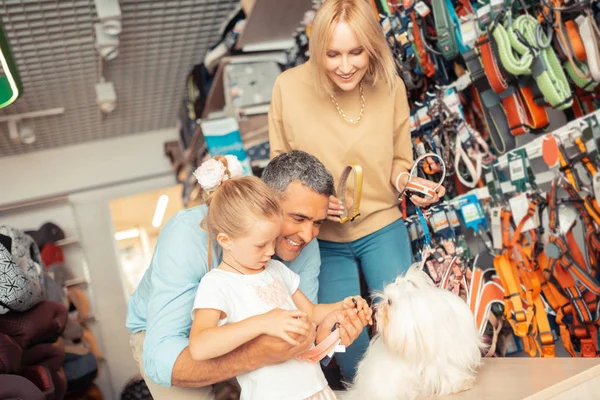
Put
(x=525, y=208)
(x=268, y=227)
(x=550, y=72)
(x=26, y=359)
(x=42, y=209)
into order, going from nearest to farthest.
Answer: (x=268, y=227) < (x=550, y=72) < (x=525, y=208) < (x=26, y=359) < (x=42, y=209)

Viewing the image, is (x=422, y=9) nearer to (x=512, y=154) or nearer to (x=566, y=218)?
(x=512, y=154)

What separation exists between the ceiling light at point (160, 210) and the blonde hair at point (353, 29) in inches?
258

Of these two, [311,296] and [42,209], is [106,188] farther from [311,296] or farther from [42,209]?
[311,296]

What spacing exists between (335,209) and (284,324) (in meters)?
0.80

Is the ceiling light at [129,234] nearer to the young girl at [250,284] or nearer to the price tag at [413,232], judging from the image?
the price tag at [413,232]

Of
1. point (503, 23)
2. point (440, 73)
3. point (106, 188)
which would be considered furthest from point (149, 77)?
point (503, 23)

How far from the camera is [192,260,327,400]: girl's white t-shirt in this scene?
1704mm

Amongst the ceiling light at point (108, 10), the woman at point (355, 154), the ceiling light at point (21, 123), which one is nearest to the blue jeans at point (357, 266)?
the woman at point (355, 154)

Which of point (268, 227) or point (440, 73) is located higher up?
Result: point (440, 73)

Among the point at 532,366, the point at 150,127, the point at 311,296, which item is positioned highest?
the point at 150,127

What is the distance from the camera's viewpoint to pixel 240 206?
5.68ft

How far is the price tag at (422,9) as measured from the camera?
2.86m

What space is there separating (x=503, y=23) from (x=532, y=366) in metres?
1.40

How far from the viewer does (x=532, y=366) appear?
1798 mm
